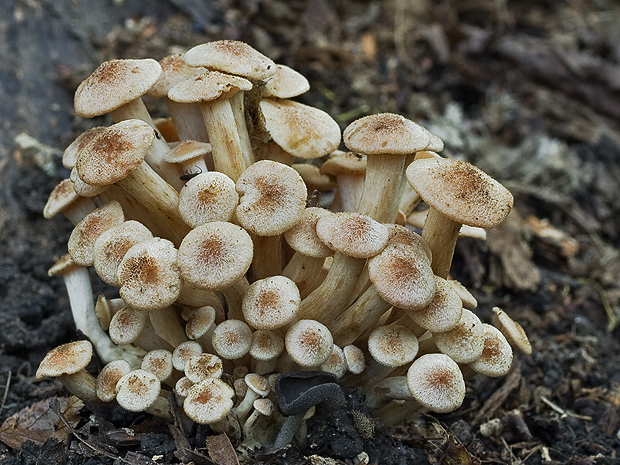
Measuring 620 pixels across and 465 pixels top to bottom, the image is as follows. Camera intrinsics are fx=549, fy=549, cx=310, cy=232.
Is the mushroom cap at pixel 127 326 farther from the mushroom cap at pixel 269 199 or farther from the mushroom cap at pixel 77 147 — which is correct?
the mushroom cap at pixel 77 147

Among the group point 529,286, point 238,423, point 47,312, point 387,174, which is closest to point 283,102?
point 387,174

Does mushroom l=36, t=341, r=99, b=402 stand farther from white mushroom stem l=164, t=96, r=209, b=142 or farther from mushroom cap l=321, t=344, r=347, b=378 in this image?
white mushroom stem l=164, t=96, r=209, b=142

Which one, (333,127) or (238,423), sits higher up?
(333,127)

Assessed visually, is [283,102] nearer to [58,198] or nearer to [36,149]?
[58,198]

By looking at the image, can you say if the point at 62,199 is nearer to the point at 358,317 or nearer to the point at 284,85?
the point at 284,85

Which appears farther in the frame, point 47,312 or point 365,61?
point 365,61

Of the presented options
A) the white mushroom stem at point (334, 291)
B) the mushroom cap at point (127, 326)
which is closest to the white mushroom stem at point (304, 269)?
the white mushroom stem at point (334, 291)

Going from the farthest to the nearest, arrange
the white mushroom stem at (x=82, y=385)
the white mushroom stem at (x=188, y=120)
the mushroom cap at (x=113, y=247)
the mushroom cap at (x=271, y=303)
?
the white mushroom stem at (x=188, y=120), the white mushroom stem at (x=82, y=385), the mushroom cap at (x=113, y=247), the mushroom cap at (x=271, y=303)
